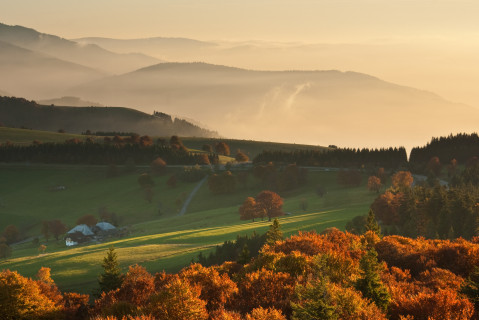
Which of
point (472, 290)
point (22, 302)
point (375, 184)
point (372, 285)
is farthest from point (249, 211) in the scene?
point (472, 290)

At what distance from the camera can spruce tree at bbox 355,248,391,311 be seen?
166 ft

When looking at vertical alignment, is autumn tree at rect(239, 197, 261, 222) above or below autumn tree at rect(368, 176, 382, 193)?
below

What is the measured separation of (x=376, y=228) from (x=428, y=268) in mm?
34186

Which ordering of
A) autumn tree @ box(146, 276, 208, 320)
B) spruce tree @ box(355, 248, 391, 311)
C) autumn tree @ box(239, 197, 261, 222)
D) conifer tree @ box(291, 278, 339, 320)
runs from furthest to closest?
1. autumn tree @ box(239, 197, 261, 222)
2. spruce tree @ box(355, 248, 391, 311)
3. autumn tree @ box(146, 276, 208, 320)
4. conifer tree @ box(291, 278, 339, 320)

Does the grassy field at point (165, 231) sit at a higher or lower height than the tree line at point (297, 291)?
lower

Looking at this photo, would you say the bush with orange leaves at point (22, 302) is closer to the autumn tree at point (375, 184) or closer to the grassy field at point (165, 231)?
the grassy field at point (165, 231)

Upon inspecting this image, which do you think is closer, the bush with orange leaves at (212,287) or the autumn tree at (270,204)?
the bush with orange leaves at (212,287)

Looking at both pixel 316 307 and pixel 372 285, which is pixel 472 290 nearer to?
pixel 372 285

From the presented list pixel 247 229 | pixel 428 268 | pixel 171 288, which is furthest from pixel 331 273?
pixel 247 229

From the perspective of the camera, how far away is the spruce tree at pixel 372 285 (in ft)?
166

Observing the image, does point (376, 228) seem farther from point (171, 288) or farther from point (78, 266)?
point (171, 288)

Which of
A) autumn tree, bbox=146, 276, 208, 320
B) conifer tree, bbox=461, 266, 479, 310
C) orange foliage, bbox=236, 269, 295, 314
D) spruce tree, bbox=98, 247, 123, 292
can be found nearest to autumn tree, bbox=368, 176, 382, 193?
spruce tree, bbox=98, 247, 123, 292

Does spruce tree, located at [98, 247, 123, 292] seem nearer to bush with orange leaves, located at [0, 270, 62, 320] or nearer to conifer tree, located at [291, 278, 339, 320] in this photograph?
bush with orange leaves, located at [0, 270, 62, 320]

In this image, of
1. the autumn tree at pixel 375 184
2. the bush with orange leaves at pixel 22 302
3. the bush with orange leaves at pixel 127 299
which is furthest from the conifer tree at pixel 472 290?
the autumn tree at pixel 375 184
